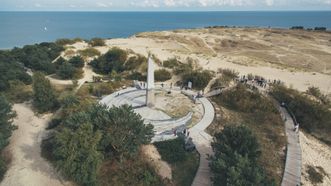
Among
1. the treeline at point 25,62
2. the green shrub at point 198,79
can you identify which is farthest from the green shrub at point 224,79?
the treeline at point 25,62

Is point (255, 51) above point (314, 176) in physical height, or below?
above

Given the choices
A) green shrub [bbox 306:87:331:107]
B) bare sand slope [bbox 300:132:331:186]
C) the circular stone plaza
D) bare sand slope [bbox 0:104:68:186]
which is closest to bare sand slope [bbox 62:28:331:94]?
green shrub [bbox 306:87:331:107]

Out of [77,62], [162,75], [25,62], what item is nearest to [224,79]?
[162,75]

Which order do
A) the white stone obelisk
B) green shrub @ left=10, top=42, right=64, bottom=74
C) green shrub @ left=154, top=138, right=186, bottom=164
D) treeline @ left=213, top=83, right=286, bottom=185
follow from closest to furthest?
treeline @ left=213, top=83, right=286, bottom=185, green shrub @ left=154, top=138, right=186, bottom=164, the white stone obelisk, green shrub @ left=10, top=42, right=64, bottom=74

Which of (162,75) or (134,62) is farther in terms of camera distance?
(134,62)

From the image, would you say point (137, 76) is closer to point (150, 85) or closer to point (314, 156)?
point (150, 85)

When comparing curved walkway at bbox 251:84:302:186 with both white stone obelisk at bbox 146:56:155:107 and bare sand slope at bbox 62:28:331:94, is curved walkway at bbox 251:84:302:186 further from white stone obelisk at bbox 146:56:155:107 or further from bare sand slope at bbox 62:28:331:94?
bare sand slope at bbox 62:28:331:94
